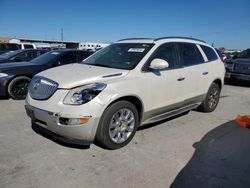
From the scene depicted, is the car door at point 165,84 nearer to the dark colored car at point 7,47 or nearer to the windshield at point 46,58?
the windshield at point 46,58

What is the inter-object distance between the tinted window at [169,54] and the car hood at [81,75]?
87 cm

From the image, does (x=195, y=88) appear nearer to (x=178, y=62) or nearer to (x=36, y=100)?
(x=178, y=62)

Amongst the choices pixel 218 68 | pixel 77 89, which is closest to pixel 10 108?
pixel 77 89

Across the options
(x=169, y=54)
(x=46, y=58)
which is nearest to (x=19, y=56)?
(x=46, y=58)

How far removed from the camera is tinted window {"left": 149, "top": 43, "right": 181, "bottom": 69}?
4164 millimetres

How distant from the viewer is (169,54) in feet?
14.3

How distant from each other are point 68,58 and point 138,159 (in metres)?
5.27

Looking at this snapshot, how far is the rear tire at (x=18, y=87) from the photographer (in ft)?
21.0

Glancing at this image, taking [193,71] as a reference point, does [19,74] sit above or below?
below

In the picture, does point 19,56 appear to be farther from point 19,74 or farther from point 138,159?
point 138,159

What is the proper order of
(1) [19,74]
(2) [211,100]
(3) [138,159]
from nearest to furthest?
(3) [138,159]
(2) [211,100]
(1) [19,74]

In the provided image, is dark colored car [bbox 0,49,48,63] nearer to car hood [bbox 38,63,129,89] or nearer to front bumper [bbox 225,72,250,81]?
car hood [bbox 38,63,129,89]

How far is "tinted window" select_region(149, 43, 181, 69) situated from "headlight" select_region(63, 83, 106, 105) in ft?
4.62

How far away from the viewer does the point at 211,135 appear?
4.34 meters
